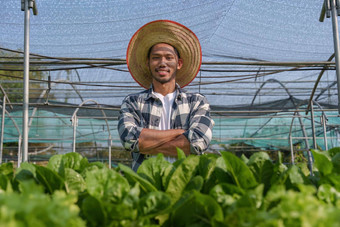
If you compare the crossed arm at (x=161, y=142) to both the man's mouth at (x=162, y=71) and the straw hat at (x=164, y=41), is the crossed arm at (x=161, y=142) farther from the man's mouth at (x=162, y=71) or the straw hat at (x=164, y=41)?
the straw hat at (x=164, y=41)

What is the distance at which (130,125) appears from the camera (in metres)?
1.87

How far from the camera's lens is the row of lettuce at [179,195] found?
42cm

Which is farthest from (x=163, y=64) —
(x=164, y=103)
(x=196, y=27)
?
(x=196, y=27)

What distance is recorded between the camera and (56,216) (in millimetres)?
399

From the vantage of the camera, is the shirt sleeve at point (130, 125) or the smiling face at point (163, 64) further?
the smiling face at point (163, 64)

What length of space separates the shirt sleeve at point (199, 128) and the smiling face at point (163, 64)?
22 cm

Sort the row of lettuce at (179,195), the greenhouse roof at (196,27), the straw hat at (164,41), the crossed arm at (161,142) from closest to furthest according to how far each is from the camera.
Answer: the row of lettuce at (179,195), the crossed arm at (161,142), the straw hat at (164,41), the greenhouse roof at (196,27)

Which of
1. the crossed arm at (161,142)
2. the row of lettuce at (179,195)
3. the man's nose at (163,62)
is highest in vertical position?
the man's nose at (163,62)

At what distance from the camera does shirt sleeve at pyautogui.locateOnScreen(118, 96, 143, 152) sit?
1.81 m

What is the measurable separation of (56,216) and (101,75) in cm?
733

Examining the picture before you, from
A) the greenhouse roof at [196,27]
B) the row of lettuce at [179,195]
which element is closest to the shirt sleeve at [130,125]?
the row of lettuce at [179,195]

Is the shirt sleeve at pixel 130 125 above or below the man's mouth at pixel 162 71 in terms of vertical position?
below

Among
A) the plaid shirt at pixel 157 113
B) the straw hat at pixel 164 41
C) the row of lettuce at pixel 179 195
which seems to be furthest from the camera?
the straw hat at pixel 164 41

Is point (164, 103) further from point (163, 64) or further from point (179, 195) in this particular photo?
point (179, 195)
